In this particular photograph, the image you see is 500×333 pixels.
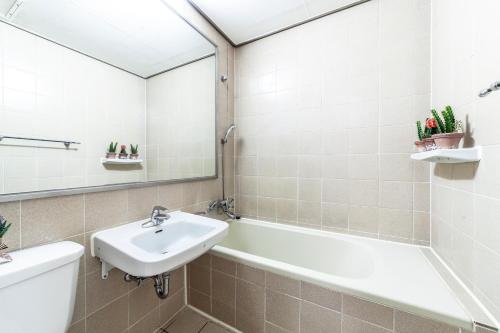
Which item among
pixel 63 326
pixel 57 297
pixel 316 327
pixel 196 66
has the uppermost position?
pixel 196 66

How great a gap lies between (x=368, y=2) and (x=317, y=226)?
1709mm

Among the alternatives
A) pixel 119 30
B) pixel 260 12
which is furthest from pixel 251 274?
pixel 260 12

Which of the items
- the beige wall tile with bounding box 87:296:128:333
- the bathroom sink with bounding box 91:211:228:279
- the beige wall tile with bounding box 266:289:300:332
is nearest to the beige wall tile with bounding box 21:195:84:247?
the bathroom sink with bounding box 91:211:228:279

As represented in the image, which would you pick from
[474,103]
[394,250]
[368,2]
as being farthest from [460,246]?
[368,2]

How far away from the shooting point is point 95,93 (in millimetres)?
1017

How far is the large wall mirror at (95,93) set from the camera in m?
0.78

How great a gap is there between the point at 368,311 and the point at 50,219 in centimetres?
142

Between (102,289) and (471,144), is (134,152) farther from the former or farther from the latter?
(471,144)

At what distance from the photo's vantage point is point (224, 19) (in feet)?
5.39

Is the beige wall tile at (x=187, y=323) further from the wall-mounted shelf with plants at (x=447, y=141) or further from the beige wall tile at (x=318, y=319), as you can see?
the wall-mounted shelf with plants at (x=447, y=141)

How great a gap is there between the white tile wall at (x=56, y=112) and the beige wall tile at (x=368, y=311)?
1.28m

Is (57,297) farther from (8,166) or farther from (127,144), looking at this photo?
(127,144)

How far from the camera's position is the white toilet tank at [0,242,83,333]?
23.0 inches

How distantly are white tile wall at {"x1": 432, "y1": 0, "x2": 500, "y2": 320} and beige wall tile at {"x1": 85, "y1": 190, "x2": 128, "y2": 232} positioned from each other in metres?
1.60
